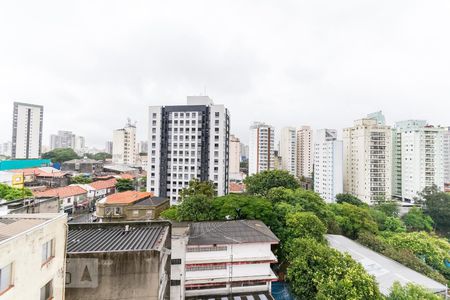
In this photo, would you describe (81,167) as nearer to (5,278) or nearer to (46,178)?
(46,178)

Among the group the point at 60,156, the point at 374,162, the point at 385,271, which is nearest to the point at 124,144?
the point at 60,156

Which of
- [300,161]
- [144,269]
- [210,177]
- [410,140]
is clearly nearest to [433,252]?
[144,269]

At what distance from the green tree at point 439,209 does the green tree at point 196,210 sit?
4861cm

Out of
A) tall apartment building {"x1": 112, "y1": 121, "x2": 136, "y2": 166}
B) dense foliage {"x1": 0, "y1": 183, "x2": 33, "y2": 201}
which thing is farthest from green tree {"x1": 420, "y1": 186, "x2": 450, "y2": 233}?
tall apartment building {"x1": 112, "y1": 121, "x2": 136, "y2": 166}

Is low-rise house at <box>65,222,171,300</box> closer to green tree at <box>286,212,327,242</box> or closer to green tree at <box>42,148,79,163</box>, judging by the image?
green tree at <box>286,212,327,242</box>

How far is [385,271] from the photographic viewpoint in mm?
19094

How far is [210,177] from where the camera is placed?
50281 mm

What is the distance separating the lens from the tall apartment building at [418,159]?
59.6m

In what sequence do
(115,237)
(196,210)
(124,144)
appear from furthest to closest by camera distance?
(124,144), (196,210), (115,237)

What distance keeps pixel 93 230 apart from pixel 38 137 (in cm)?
10743

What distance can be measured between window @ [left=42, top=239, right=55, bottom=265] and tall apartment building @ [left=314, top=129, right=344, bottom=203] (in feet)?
209

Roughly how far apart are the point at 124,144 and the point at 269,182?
276ft

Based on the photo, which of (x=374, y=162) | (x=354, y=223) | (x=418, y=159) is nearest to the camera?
(x=354, y=223)

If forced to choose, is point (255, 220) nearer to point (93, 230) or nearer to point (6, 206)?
point (93, 230)
